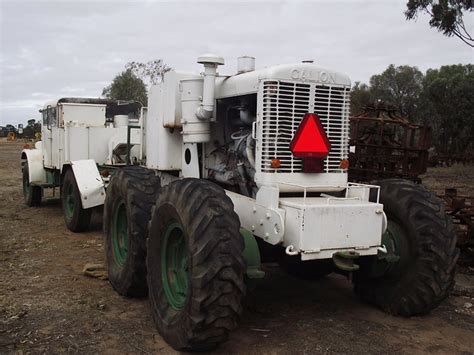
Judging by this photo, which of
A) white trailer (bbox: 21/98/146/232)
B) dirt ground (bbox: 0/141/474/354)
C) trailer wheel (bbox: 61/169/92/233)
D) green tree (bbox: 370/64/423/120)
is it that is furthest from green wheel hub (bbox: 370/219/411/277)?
green tree (bbox: 370/64/423/120)

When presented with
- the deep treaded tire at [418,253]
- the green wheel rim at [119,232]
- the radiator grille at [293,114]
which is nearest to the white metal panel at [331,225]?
the radiator grille at [293,114]

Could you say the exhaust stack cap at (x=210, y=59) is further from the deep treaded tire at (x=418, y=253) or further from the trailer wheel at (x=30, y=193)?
the trailer wheel at (x=30, y=193)

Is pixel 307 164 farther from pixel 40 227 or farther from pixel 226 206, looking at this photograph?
pixel 40 227

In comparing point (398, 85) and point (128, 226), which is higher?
point (398, 85)

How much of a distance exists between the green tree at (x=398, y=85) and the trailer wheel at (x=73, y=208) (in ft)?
141

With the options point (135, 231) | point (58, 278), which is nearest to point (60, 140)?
point (58, 278)

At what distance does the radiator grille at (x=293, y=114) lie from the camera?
4.61 meters

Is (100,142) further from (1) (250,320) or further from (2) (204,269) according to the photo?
(2) (204,269)

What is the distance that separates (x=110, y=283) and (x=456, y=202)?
4872mm

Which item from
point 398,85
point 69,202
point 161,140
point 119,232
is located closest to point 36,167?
point 69,202

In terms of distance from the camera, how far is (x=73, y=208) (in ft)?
31.6

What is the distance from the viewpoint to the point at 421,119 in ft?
130

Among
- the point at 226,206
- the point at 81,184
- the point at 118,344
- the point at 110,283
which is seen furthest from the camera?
the point at 81,184

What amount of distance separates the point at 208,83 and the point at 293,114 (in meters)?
0.94
